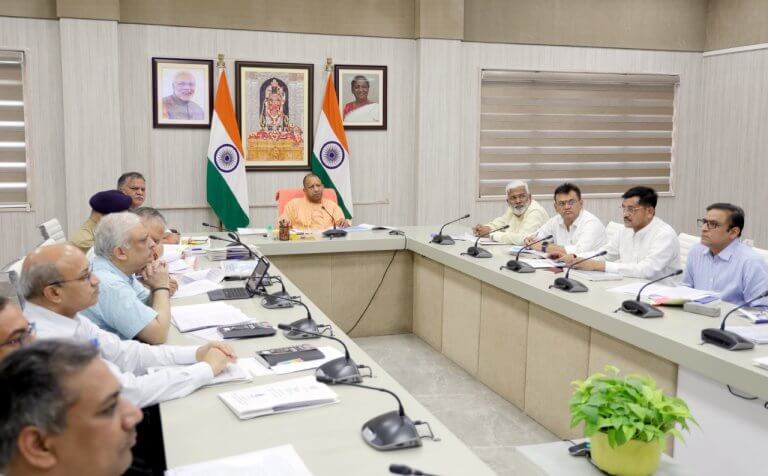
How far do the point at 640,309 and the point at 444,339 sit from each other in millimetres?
2034

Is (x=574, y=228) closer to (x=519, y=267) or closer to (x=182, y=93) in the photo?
(x=519, y=267)

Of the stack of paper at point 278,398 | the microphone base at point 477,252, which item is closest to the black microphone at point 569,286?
the microphone base at point 477,252

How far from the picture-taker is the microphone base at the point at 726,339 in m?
2.60

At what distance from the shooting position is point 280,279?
12.4 ft

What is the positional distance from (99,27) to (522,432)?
470 centimetres

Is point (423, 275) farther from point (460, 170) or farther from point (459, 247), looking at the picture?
point (460, 170)

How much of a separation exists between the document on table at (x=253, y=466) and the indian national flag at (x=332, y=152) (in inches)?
207

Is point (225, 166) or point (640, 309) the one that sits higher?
point (225, 166)

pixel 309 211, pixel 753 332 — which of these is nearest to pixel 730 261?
pixel 753 332

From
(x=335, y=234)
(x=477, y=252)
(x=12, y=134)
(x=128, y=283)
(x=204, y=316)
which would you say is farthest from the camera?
(x=12, y=134)

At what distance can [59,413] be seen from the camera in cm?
111

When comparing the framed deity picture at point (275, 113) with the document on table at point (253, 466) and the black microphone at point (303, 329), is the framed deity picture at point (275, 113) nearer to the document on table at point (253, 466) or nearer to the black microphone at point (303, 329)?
the black microphone at point (303, 329)

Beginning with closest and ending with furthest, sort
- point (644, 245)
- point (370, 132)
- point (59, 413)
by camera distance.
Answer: point (59, 413) < point (644, 245) < point (370, 132)

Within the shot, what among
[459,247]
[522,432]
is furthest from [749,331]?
[459,247]
